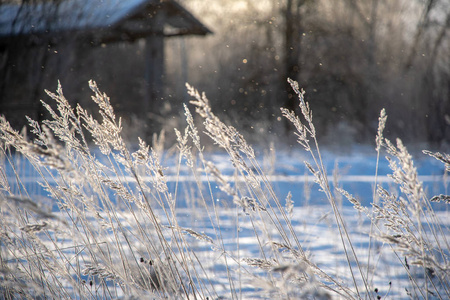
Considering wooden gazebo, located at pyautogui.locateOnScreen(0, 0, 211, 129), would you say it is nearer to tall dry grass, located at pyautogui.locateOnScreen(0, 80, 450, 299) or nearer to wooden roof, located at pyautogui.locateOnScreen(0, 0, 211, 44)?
wooden roof, located at pyautogui.locateOnScreen(0, 0, 211, 44)

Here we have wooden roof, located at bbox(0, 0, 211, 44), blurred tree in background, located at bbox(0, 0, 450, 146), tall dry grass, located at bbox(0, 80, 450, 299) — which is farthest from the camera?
blurred tree in background, located at bbox(0, 0, 450, 146)

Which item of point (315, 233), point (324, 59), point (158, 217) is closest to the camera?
point (158, 217)

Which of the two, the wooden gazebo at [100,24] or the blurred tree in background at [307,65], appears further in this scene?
the blurred tree in background at [307,65]

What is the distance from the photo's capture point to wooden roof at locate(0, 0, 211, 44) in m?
9.93

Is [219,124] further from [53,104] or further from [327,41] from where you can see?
[327,41]

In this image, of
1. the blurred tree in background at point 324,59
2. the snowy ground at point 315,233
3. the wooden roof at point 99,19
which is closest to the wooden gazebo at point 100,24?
the wooden roof at point 99,19

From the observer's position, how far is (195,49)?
613 inches

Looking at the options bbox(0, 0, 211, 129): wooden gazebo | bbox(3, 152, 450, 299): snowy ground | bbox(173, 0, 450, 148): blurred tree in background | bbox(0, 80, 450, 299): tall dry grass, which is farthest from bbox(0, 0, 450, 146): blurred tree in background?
bbox(0, 80, 450, 299): tall dry grass

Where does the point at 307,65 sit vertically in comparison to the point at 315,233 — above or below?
above

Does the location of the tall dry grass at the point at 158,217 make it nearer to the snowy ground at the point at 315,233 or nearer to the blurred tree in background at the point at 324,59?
the snowy ground at the point at 315,233

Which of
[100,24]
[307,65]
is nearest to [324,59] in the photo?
[307,65]

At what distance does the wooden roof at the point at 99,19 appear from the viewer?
32.6 feet

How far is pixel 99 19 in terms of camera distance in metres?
10.9

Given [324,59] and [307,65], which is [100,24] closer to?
[307,65]
